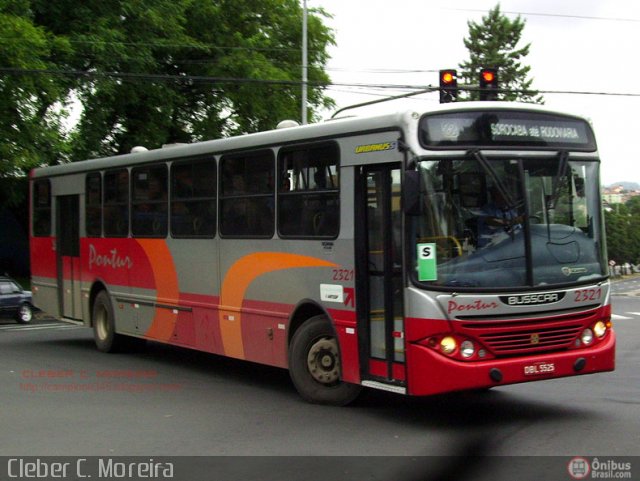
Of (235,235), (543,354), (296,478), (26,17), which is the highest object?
(26,17)

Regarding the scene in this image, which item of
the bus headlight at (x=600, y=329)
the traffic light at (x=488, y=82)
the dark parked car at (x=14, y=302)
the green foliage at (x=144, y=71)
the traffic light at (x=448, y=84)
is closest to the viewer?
the bus headlight at (x=600, y=329)

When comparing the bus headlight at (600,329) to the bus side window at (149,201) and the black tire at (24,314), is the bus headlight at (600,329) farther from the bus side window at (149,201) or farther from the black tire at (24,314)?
the black tire at (24,314)

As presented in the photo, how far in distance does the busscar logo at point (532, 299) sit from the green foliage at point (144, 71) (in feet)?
48.9

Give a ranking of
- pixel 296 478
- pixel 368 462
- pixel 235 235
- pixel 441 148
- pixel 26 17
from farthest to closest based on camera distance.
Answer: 1. pixel 26 17
2. pixel 235 235
3. pixel 441 148
4. pixel 368 462
5. pixel 296 478

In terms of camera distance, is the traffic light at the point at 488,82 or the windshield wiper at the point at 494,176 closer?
the windshield wiper at the point at 494,176

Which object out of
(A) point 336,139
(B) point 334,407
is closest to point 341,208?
(A) point 336,139

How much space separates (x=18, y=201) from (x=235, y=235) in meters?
19.5

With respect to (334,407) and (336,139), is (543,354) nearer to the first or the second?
(334,407)

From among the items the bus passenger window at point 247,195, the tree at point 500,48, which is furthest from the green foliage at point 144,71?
the tree at point 500,48

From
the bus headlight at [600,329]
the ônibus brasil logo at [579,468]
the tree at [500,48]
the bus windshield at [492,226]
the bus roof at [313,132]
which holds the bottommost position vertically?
the ônibus brasil logo at [579,468]

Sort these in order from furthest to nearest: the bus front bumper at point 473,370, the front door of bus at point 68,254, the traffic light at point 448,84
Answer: the traffic light at point 448,84 < the front door of bus at point 68,254 < the bus front bumper at point 473,370

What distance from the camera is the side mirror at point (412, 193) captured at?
861cm

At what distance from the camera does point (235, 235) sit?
463 inches

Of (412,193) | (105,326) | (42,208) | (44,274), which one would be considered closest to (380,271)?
(412,193)
